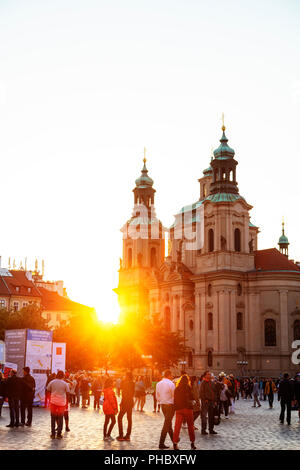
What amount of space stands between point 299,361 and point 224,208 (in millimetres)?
19386

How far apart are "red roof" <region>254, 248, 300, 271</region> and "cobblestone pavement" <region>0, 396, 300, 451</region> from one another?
51.6 m

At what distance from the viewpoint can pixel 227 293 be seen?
7594 centimetres

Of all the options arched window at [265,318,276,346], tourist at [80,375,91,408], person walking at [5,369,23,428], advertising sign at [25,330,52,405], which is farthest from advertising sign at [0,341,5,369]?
arched window at [265,318,276,346]

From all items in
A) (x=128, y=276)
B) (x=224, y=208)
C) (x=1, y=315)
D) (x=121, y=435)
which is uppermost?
(x=224, y=208)

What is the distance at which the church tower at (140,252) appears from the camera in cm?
9250

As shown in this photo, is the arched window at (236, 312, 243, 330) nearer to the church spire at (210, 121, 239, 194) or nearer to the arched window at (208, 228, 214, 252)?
the arched window at (208, 228, 214, 252)

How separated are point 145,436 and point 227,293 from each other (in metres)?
55.9

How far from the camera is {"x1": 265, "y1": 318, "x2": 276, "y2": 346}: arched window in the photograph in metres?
75.9

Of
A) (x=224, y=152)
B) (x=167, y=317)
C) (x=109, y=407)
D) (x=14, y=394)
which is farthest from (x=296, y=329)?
(x=109, y=407)

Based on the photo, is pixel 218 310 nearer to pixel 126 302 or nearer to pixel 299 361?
pixel 299 361

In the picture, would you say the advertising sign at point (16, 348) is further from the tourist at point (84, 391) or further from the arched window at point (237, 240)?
the arched window at point (237, 240)

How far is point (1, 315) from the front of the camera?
63531 millimetres

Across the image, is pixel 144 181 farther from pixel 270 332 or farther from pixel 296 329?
pixel 296 329
